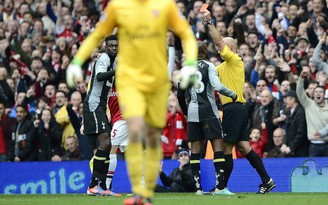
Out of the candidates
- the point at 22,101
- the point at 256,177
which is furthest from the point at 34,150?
the point at 256,177

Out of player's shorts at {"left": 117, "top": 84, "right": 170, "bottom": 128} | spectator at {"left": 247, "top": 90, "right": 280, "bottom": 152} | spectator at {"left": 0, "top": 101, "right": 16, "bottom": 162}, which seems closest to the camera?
player's shorts at {"left": 117, "top": 84, "right": 170, "bottom": 128}

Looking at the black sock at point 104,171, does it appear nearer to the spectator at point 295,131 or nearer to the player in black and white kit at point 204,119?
the player in black and white kit at point 204,119

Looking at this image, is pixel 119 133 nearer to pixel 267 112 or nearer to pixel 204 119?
pixel 204 119

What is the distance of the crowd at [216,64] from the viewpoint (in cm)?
1997

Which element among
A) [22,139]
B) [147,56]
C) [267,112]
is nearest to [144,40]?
[147,56]

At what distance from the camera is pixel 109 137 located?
16766 millimetres

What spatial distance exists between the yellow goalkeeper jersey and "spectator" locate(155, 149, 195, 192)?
7.93m

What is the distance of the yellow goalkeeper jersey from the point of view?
455 inches

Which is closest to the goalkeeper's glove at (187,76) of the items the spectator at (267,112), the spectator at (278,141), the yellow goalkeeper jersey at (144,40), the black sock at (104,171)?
the yellow goalkeeper jersey at (144,40)

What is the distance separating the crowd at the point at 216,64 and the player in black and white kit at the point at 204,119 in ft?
10.8

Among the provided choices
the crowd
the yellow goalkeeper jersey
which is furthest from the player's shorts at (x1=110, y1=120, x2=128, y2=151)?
the yellow goalkeeper jersey

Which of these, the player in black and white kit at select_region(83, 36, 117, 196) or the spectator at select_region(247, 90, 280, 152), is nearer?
the player in black and white kit at select_region(83, 36, 117, 196)

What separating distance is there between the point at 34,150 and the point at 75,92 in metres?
1.69

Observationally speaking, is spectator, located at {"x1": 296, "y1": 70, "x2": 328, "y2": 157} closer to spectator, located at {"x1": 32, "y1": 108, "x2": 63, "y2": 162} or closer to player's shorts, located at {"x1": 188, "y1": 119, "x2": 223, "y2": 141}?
player's shorts, located at {"x1": 188, "y1": 119, "x2": 223, "y2": 141}
